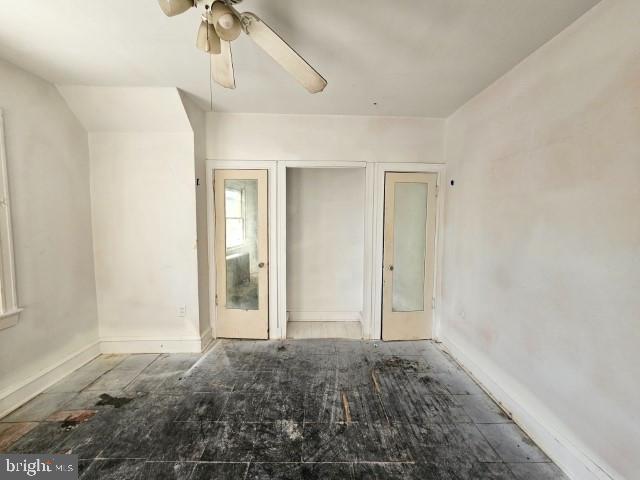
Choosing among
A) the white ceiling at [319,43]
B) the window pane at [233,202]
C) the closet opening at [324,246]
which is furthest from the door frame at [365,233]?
the white ceiling at [319,43]

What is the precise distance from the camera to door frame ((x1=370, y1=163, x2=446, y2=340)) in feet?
10.9

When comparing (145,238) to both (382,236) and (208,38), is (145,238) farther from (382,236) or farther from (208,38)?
(382,236)

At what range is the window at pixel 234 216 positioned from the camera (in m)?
3.32

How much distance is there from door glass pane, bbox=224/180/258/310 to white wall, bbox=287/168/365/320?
76 centimetres

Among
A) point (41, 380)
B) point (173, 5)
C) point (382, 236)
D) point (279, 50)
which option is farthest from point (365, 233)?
point (41, 380)

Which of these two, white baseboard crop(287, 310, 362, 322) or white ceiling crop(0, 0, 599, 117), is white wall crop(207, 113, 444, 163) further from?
white baseboard crop(287, 310, 362, 322)

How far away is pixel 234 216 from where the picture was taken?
3359mm

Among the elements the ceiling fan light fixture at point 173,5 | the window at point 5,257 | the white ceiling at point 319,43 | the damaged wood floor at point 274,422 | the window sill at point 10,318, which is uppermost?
the white ceiling at point 319,43

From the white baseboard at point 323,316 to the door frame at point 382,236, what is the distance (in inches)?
26.5

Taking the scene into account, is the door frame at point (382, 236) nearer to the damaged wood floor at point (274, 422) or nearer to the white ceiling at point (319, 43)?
the damaged wood floor at point (274, 422)

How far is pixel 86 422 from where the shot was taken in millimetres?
2018

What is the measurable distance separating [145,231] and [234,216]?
944 millimetres

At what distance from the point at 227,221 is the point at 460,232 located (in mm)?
2664

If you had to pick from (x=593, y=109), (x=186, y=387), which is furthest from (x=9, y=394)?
(x=593, y=109)
